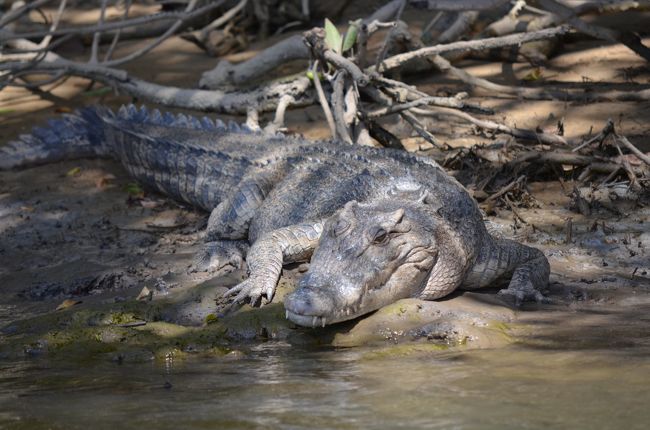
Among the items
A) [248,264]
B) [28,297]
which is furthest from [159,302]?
[28,297]

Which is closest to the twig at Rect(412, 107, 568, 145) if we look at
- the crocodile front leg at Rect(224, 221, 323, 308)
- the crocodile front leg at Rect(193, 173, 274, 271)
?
the crocodile front leg at Rect(193, 173, 274, 271)

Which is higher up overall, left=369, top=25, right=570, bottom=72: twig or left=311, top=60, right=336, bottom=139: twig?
left=369, top=25, right=570, bottom=72: twig

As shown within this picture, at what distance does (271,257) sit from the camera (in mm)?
5211

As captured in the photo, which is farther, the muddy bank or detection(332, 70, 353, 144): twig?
detection(332, 70, 353, 144): twig

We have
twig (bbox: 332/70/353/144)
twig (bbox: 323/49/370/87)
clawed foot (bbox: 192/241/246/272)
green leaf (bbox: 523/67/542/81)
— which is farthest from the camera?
green leaf (bbox: 523/67/542/81)

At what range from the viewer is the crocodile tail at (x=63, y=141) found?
8.15m

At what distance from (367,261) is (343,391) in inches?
38.5

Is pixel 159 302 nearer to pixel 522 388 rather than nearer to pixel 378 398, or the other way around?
pixel 378 398

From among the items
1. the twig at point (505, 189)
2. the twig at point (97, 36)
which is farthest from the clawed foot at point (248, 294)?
the twig at point (97, 36)

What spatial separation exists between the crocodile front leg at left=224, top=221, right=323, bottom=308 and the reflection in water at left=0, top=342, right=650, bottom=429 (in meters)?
0.58

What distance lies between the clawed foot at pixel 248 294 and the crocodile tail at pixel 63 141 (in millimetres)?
3619

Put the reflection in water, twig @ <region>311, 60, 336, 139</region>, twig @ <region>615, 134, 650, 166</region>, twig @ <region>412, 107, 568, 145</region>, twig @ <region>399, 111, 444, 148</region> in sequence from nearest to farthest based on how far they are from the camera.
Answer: the reflection in water → twig @ <region>615, 134, 650, 166</region> → twig @ <region>412, 107, 568, 145</region> → twig @ <region>399, 111, 444, 148</region> → twig @ <region>311, 60, 336, 139</region>

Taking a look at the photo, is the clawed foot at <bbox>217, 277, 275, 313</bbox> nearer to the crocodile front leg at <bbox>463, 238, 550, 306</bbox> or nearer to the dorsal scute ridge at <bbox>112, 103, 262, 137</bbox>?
the crocodile front leg at <bbox>463, 238, 550, 306</bbox>

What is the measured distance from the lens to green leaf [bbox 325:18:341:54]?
288 inches
